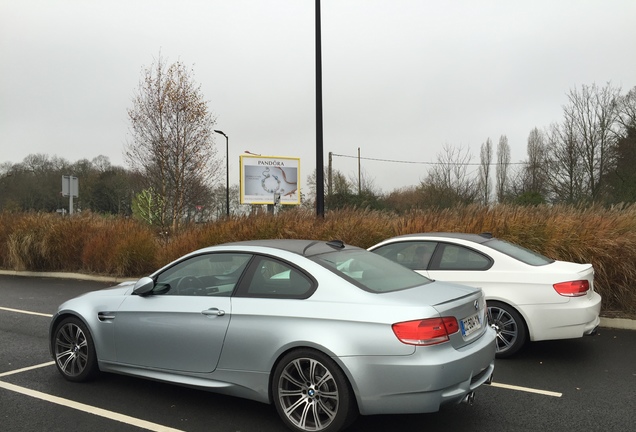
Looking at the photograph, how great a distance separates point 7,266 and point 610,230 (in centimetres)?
1789

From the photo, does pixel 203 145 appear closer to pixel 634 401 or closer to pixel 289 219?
pixel 289 219

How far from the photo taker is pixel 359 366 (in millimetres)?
3547

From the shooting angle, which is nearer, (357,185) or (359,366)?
(359,366)

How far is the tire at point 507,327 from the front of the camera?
595 cm

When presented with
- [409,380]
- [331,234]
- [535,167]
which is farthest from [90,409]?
[535,167]

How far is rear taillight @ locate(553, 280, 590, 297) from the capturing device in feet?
18.8

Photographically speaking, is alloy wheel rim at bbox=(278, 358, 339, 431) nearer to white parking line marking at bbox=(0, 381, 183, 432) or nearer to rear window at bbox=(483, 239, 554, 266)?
white parking line marking at bbox=(0, 381, 183, 432)

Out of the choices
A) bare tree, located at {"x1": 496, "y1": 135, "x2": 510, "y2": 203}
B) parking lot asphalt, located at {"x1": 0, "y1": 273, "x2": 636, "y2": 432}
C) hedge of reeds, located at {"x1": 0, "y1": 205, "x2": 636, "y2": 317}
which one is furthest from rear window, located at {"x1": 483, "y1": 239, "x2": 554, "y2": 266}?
bare tree, located at {"x1": 496, "y1": 135, "x2": 510, "y2": 203}

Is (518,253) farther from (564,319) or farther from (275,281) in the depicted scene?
(275,281)

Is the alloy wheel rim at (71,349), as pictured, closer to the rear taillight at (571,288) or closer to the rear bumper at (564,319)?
the rear bumper at (564,319)

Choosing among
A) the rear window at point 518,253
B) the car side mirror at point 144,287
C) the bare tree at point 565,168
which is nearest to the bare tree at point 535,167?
the bare tree at point 565,168

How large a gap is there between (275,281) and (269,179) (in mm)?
28576

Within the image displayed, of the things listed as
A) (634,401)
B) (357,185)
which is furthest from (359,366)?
(357,185)

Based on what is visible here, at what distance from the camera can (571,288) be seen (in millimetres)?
5746
